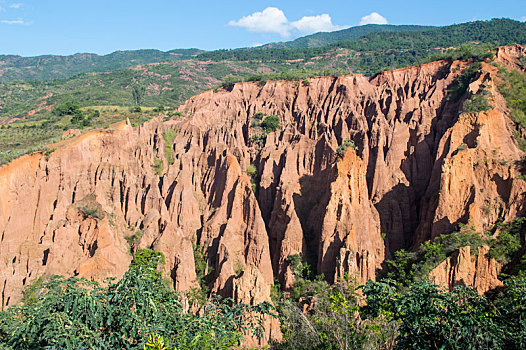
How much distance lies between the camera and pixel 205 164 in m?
35.6

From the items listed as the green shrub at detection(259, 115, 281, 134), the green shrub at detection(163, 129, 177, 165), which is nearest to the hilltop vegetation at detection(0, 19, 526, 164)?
the green shrub at detection(163, 129, 177, 165)

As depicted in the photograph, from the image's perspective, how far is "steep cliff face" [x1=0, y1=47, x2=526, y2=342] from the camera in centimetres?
2228

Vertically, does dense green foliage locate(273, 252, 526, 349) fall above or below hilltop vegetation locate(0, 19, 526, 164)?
below

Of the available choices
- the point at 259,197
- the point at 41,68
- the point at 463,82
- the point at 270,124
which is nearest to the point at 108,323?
the point at 259,197

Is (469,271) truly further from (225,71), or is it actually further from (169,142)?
(225,71)

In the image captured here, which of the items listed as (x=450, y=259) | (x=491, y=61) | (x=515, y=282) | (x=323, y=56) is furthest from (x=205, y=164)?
(x=323, y=56)

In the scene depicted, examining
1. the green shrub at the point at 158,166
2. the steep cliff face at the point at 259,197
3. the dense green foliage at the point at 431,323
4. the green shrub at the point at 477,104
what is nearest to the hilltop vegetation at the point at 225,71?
the green shrub at the point at 158,166

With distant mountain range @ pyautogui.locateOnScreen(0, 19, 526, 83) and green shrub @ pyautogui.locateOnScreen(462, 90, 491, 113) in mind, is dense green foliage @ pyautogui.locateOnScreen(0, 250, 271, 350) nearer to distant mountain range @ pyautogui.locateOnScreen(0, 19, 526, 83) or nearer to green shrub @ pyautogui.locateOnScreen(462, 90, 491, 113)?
green shrub @ pyautogui.locateOnScreen(462, 90, 491, 113)

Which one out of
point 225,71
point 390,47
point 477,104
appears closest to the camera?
point 477,104

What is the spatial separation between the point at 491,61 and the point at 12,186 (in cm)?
4596

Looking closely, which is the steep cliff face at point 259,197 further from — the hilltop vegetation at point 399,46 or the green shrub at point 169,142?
the hilltop vegetation at point 399,46

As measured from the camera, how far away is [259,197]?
3378 cm

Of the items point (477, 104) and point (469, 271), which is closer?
point (469, 271)

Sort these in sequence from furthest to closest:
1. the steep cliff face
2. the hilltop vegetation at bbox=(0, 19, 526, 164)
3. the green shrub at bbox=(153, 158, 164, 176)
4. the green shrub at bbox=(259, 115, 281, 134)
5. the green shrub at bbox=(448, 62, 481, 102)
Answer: the hilltop vegetation at bbox=(0, 19, 526, 164), the green shrub at bbox=(259, 115, 281, 134), the green shrub at bbox=(448, 62, 481, 102), the green shrub at bbox=(153, 158, 164, 176), the steep cliff face
